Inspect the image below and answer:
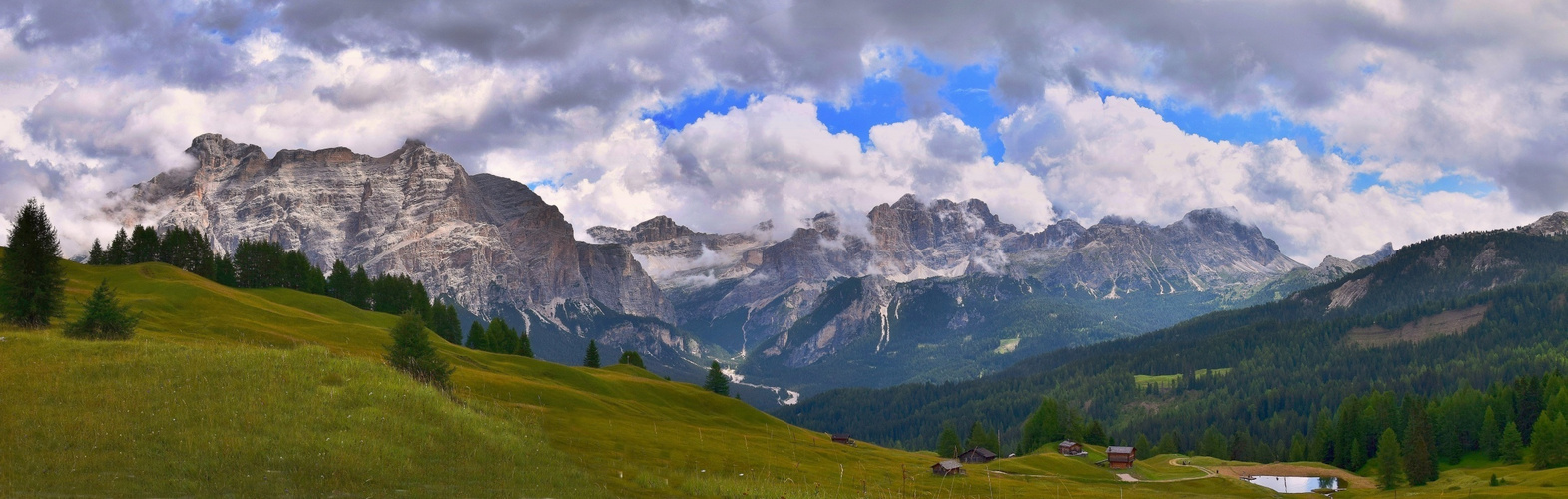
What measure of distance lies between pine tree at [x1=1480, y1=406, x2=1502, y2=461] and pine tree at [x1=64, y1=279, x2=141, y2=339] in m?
166

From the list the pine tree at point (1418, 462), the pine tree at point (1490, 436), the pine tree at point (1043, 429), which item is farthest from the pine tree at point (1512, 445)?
the pine tree at point (1043, 429)

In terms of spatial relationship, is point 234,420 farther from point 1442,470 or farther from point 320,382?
point 1442,470

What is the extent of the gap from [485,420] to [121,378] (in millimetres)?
13147

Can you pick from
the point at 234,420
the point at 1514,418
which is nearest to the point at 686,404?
the point at 234,420

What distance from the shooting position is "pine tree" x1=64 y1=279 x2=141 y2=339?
182 feet

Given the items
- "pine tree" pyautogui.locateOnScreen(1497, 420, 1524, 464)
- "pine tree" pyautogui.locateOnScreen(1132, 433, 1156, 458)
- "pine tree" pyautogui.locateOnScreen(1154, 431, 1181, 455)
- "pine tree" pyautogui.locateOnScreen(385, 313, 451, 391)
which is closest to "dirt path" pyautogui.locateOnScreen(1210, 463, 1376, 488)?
"pine tree" pyautogui.locateOnScreen(1497, 420, 1524, 464)

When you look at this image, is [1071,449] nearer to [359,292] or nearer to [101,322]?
[101,322]

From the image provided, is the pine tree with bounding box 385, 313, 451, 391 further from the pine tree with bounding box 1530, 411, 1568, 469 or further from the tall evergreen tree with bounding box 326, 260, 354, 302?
the pine tree with bounding box 1530, 411, 1568, 469

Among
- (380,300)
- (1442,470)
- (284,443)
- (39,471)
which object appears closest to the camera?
(39,471)

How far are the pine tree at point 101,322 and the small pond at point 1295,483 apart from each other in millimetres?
124168

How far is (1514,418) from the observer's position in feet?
482

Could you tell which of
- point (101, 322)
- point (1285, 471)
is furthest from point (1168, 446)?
point (101, 322)

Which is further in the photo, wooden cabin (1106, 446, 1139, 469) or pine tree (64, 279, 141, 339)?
wooden cabin (1106, 446, 1139, 469)

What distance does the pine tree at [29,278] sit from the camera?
218ft
